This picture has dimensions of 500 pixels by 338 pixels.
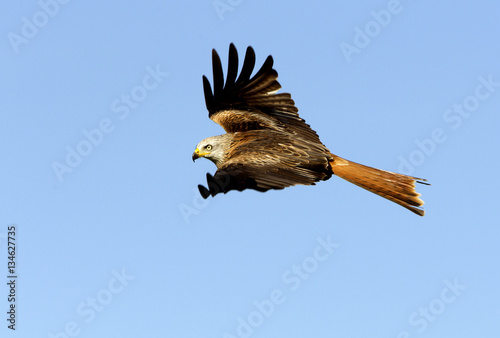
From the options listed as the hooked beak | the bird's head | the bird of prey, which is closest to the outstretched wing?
the bird of prey

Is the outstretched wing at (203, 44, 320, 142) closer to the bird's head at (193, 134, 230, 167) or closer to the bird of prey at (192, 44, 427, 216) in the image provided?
the bird of prey at (192, 44, 427, 216)

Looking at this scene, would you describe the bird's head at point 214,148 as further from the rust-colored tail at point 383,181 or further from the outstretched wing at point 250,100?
the rust-colored tail at point 383,181

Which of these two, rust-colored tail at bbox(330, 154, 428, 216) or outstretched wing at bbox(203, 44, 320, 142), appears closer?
rust-colored tail at bbox(330, 154, 428, 216)

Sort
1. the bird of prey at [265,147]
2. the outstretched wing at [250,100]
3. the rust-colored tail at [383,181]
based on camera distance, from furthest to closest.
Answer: the outstretched wing at [250,100], the rust-colored tail at [383,181], the bird of prey at [265,147]

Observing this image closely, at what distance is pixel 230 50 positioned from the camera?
1170 cm

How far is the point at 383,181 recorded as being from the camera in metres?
11.0

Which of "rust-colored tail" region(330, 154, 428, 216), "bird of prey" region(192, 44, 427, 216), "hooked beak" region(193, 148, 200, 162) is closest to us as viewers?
"bird of prey" region(192, 44, 427, 216)

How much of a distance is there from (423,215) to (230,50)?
12.6ft

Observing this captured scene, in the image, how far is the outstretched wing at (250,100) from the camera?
11.6m

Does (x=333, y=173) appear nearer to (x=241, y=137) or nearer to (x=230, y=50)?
(x=241, y=137)

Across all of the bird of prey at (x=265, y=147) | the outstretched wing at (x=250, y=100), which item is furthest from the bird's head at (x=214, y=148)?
the outstretched wing at (x=250, y=100)

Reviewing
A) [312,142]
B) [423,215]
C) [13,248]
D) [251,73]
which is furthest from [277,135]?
[13,248]

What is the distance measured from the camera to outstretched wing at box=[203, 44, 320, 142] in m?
11.6

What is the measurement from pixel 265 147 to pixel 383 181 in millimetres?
1847
